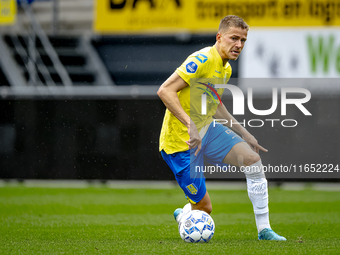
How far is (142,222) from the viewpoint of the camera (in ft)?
19.0

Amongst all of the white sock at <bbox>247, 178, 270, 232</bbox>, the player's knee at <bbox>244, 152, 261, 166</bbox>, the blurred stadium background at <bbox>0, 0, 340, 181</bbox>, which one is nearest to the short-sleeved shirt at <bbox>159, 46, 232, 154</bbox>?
the player's knee at <bbox>244, 152, 261, 166</bbox>

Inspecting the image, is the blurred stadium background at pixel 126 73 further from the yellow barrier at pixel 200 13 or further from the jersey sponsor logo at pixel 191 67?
the jersey sponsor logo at pixel 191 67

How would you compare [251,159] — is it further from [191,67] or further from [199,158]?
[191,67]

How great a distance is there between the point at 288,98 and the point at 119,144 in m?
3.02

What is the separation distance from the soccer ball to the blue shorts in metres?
0.19

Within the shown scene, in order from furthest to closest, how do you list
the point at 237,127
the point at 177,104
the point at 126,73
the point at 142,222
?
the point at 126,73, the point at 142,222, the point at 237,127, the point at 177,104

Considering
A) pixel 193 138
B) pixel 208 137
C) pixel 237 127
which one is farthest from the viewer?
pixel 237 127

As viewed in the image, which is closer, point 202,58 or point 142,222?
point 202,58

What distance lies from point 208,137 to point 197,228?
0.73 meters

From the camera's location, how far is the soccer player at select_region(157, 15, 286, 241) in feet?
13.5

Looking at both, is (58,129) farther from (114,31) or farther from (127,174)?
(114,31)

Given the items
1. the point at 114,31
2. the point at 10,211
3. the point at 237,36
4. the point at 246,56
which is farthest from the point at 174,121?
the point at 114,31

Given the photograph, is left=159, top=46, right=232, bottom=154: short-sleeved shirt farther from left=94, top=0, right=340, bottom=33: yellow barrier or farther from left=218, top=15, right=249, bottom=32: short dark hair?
left=94, top=0, right=340, bottom=33: yellow barrier

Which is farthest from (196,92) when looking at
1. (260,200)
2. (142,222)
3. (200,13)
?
(200,13)
